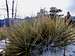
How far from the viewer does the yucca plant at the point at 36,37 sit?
17.5 ft

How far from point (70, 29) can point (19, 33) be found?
1.30 meters

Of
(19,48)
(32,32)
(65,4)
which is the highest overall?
(65,4)

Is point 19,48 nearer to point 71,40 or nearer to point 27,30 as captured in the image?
point 27,30

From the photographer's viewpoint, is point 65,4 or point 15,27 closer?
point 15,27

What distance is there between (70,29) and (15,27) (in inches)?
54.6

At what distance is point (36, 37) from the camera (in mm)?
5391

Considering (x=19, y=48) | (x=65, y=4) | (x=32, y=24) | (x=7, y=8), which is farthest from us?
(x=7, y=8)

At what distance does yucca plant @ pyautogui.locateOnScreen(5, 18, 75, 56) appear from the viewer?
5324mm

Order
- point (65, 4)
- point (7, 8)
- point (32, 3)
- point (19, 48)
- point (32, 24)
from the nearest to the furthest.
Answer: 1. point (19, 48)
2. point (32, 24)
3. point (65, 4)
4. point (32, 3)
5. point (7, 8)

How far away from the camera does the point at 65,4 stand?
8.46m

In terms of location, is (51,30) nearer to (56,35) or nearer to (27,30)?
(56,35)

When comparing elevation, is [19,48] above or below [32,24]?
below

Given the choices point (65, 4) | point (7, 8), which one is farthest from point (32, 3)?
point (7, 8)

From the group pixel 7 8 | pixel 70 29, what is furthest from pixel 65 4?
pixel 7 8
